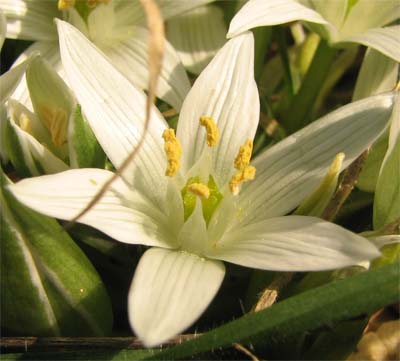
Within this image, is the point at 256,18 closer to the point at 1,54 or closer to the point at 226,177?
the point at 226,177

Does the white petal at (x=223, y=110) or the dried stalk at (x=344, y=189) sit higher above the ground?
the white petal at (x=223, y=110)

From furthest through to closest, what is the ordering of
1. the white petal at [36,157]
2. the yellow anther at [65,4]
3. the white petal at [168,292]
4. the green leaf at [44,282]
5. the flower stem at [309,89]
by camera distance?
1. the flower stem at [309,89]
2. the yellow anther at [65,4]
3. the white petal at [36,157]
4. the green leaf at [44,282]
5. the white petal at [168,292]

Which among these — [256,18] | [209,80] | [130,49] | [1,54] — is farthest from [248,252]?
[1,54]

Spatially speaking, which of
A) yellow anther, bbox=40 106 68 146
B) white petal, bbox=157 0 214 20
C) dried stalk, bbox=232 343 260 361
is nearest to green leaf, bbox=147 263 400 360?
dried stalk, bbox=232 343 260 361

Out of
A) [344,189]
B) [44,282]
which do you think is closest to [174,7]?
[344,189]

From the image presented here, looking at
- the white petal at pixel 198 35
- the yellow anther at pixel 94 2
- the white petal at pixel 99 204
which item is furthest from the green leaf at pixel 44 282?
the white petal at pixel 198 35

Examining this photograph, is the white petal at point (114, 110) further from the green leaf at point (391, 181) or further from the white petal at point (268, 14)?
the green leaf at point (391, 181)
